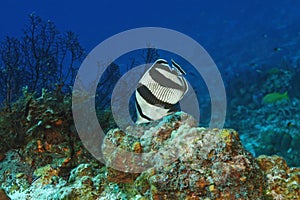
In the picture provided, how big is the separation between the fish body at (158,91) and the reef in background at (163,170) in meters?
0.41

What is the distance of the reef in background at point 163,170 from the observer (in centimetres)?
193

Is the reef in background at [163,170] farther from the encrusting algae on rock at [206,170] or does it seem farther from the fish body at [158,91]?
the fish body at [158,91]

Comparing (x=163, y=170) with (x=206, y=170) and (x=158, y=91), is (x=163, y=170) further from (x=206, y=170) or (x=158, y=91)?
(x=158, y=91)

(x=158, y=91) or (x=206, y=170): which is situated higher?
(x=158, y=91)

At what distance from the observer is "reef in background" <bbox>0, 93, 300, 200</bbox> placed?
1.93 m

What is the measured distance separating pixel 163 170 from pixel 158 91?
A: 0.58 meters

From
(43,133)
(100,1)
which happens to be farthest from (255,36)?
(100,1)

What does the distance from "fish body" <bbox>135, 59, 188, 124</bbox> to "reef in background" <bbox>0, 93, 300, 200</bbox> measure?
41 centimetres

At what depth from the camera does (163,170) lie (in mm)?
2062

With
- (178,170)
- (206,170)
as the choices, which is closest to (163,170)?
(178,170)

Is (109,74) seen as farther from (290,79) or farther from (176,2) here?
(176,2)

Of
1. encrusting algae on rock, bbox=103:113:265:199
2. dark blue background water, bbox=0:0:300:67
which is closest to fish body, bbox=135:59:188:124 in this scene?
encrusting algae on rock, bbox=103:113:265:199

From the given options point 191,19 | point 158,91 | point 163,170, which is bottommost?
point 163,170

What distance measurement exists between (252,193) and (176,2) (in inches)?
3694
